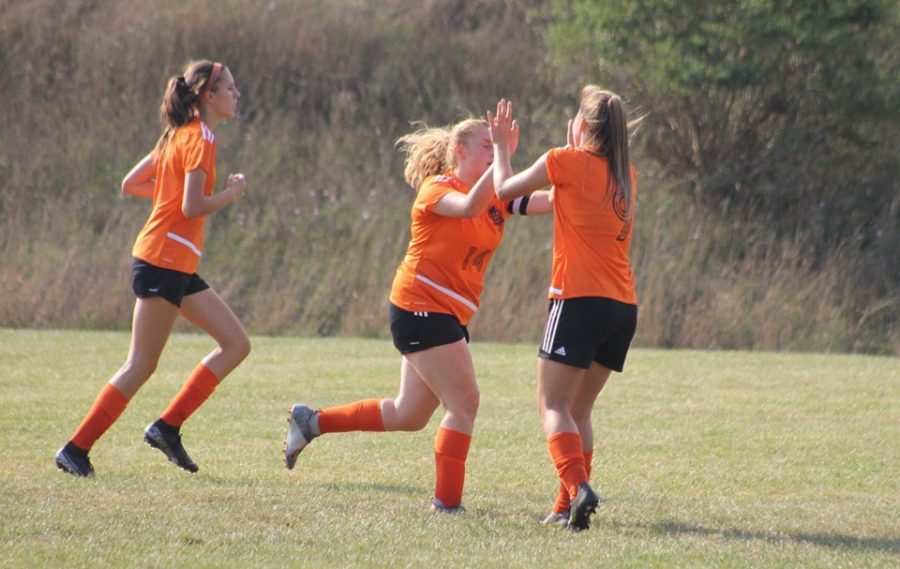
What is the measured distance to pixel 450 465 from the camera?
5.92 meters

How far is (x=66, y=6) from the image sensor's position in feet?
77.4

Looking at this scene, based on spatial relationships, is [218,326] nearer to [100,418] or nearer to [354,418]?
[100,418]

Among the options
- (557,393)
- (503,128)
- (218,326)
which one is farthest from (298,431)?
(503,128)

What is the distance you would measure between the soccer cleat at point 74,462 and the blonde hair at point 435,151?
210 centimetres

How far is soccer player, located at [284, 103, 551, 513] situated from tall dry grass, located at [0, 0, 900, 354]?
10.1 meters

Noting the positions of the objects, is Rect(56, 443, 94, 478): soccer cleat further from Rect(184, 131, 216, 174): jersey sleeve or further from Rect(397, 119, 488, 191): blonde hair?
Rect(397, 119, 488, 191): blonde hair

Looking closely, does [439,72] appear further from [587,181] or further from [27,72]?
[587,181]

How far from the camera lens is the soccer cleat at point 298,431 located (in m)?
6.57

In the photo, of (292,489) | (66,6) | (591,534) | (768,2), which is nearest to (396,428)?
(292,489)

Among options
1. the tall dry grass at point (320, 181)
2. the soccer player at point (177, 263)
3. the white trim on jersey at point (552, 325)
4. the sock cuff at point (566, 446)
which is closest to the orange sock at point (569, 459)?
the sock cuff at point (566, 446)

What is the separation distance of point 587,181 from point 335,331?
11864mm

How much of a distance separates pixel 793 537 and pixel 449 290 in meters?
1.72

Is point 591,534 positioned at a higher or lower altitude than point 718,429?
higher

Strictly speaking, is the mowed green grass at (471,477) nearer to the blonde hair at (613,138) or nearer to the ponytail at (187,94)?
the blonde hair at (613,138)
